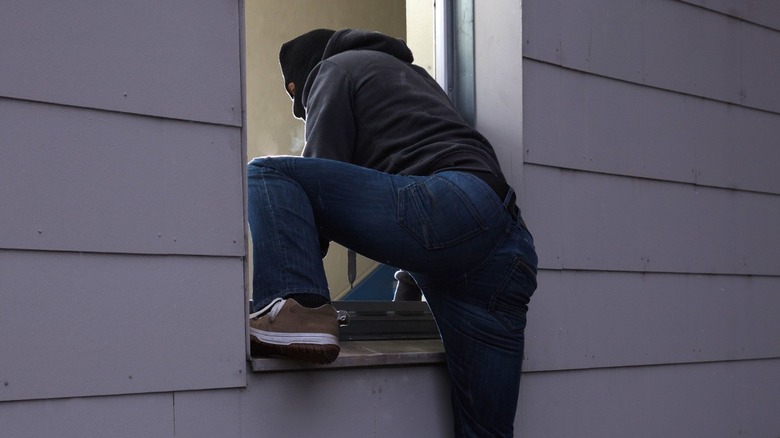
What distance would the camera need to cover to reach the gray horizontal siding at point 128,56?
1755 mm

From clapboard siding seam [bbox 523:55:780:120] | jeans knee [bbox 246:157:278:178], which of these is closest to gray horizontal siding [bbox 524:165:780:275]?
clapboard siding seam [bbox 523:55:780:120]

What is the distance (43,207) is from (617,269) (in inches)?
65.8

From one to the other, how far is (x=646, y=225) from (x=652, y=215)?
4 cm

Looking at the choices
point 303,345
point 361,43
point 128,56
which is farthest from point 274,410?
point 361,43

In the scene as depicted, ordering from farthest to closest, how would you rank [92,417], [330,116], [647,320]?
[647,320] < [330,116] < [92,417]

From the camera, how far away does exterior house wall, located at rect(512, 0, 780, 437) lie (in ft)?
8.70

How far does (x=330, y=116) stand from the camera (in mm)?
2152

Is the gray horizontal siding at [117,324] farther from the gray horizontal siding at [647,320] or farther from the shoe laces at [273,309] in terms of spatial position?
the gray horizontal siding at [647,320]

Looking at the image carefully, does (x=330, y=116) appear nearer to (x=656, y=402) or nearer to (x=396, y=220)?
(x=396, y=220)

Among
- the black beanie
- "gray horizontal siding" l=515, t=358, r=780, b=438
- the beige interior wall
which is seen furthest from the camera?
the beige interior wall

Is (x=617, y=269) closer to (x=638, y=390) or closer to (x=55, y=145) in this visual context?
(x=638, y=390)

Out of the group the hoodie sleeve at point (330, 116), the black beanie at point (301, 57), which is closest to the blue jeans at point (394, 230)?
the hoodie sleeve at point (330, 116)

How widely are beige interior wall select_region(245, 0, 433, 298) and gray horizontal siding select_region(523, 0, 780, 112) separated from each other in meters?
0.35

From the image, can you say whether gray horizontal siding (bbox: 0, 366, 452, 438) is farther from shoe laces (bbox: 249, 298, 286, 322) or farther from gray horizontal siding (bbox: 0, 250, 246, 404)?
shoe laces (bbox: 249, 298, 286, 322)
